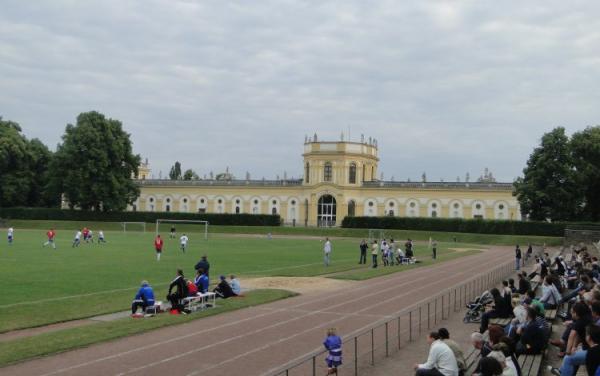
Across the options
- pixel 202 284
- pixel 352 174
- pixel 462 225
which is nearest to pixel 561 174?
pixel 462 225

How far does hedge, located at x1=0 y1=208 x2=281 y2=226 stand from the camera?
91562 millimetres

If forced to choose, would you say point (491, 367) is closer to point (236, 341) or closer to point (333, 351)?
point (333, 351)

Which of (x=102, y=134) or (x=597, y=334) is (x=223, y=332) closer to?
(x=597, y=334)

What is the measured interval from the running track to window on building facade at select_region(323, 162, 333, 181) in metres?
74.4

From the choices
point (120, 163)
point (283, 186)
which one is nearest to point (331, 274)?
point (120, 163)

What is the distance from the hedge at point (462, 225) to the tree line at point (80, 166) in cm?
3269

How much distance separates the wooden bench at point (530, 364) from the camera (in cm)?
1237

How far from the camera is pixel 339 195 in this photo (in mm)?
100062

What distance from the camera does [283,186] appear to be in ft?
345

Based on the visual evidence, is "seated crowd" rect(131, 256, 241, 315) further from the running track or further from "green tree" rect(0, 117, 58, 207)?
"green tree" rect(0, 117, 58, 207)

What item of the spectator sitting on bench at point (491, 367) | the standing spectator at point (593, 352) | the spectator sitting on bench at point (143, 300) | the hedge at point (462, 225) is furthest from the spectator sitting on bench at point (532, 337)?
the hedge at point (462, 225)

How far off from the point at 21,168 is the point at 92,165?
12.7 metres

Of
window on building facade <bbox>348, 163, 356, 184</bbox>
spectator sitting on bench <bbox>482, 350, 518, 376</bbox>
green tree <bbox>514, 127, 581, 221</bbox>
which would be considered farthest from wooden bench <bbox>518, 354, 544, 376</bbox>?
window on building facade <bbox>348, 163, 356, 184</bbox>


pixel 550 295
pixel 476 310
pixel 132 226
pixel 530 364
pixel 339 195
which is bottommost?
pixel 530 364
